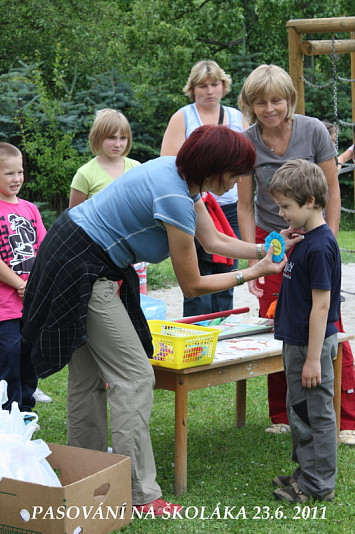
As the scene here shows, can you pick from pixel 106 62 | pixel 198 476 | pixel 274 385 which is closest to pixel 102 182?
pixel 274 385

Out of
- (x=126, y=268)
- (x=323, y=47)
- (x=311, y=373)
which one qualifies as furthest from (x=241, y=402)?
(x=323, y=47)

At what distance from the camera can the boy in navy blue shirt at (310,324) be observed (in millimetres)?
3264

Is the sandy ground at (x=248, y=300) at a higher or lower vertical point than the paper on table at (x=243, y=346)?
lower

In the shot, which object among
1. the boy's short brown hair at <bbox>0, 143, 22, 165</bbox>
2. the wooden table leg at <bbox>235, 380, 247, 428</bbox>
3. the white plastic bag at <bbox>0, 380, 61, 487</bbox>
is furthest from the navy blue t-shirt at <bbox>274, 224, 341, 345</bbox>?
the boy's short brown hair at <bbox>0, 143, 22, 165</bbox>

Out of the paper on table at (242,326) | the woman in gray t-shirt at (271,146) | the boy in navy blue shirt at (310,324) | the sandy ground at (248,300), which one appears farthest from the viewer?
the sandy ground at (248,300)

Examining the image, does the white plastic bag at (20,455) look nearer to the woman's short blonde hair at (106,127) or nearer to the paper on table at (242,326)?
the paper on table at (242,326)

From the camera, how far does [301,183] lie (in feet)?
10.8

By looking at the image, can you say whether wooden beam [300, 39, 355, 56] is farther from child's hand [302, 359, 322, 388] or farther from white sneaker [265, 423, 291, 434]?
child's hand [302, 359, 322, 388]

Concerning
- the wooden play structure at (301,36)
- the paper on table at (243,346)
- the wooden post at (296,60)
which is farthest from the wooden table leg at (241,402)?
the wooden post at (296,60)

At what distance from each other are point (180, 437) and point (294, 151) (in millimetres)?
1544

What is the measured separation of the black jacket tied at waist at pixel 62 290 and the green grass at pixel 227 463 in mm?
803

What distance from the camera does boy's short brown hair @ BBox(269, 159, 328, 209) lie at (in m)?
3.28

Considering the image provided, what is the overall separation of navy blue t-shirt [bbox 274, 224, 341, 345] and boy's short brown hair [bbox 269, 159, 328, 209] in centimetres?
14

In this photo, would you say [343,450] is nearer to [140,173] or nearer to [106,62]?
[140,173]
